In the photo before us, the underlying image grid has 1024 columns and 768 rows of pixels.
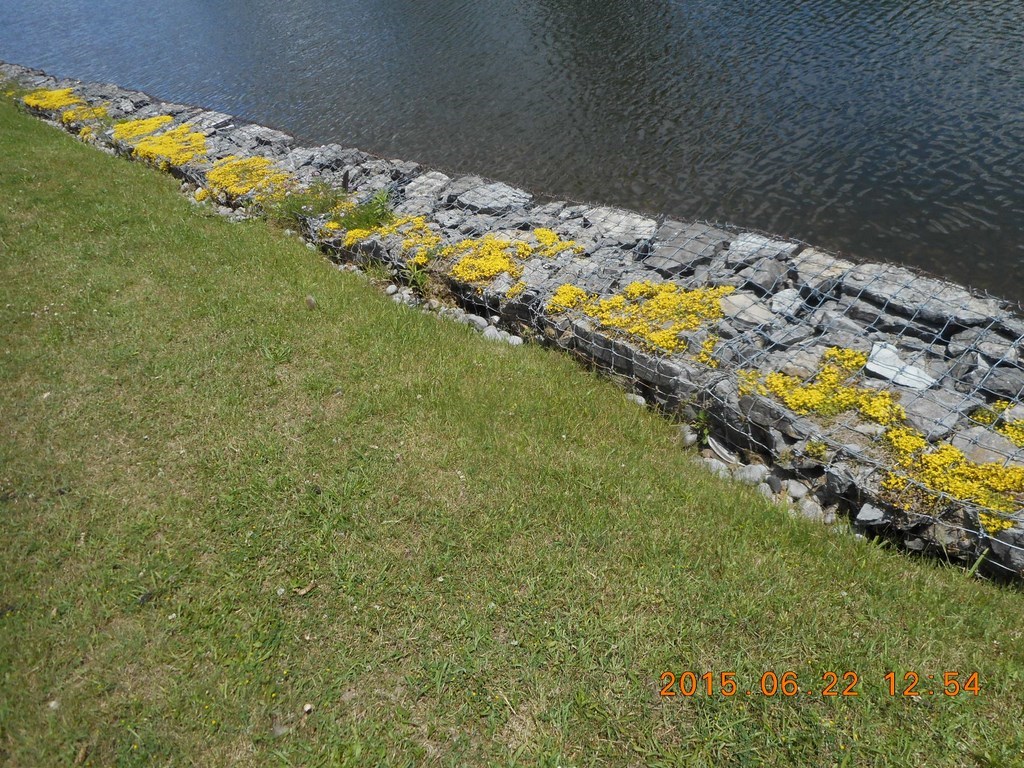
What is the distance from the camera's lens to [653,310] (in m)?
8.54

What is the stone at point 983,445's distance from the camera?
19.8 feet

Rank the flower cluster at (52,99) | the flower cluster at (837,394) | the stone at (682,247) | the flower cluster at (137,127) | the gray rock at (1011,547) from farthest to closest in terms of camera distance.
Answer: the flower cluster at (52,99), the flower cluster at (137,127), the stone at (682,247), the flower cluster at (837,394), the gray rock at (1011,547)

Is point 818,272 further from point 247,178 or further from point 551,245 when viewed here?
point 247,178

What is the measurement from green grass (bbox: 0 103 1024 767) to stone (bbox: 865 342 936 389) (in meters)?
2.07

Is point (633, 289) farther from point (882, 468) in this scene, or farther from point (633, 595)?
point (633, 595)

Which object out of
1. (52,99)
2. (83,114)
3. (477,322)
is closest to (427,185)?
(477,322)

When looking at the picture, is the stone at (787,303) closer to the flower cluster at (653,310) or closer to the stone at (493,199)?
the flower cluster at (653,310)

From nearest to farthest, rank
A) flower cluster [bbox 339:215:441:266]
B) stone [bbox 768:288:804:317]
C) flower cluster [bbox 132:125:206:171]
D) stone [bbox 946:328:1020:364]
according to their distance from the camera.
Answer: stone [bbox 946:328:1020:364] → stone [bbox 768:288:804:317] → flower cluster [bbox 339:215:441:266] → flower cluster [bbox 132:125:206:171]

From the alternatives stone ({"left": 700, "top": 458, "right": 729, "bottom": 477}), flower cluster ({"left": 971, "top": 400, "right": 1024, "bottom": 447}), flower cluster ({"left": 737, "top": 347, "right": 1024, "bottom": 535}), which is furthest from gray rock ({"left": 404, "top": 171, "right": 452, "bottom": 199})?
flower cluster ({"left": 971, "top": 400, "right": 1024, "bottom": 447})

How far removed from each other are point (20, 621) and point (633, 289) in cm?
751

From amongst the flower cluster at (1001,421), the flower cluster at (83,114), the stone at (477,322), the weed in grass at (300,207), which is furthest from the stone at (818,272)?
the flower cluster at (83,114)

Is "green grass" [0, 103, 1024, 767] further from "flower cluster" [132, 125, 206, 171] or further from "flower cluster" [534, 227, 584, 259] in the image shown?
"flower cluster" [132, 125, 206, 171]

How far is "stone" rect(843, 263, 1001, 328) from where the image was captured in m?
7.80
